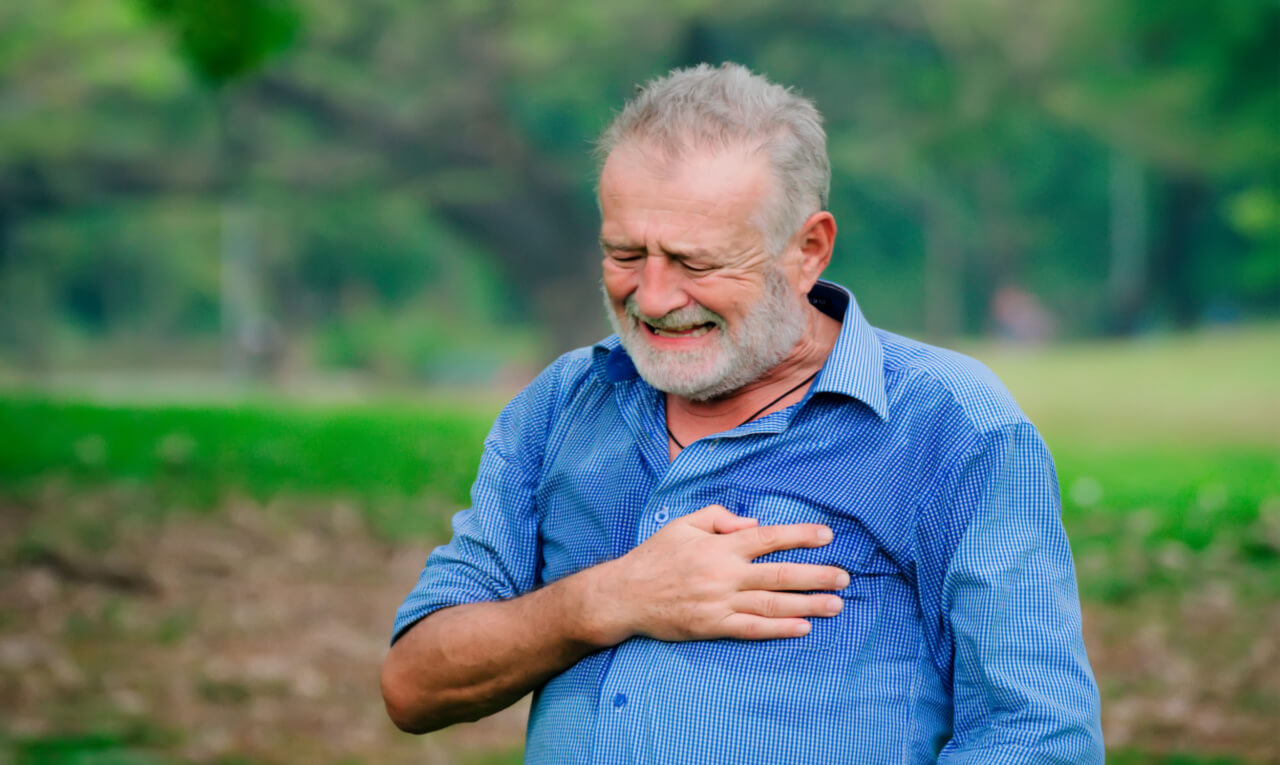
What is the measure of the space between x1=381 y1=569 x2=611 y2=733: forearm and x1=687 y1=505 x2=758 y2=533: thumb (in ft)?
0.61

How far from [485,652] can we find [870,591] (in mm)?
625

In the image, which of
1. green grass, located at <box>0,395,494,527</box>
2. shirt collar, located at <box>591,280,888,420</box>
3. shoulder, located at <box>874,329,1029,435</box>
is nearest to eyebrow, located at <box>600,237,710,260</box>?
shirt collar, located at <box>591,280,888,420</box>

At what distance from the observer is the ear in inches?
90.7

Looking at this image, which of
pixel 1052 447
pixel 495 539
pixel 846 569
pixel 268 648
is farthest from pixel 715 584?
pixel 1052 447

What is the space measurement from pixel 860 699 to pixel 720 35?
666 inches

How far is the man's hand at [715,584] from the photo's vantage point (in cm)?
211

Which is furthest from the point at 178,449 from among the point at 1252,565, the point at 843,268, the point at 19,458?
the point at 843,268

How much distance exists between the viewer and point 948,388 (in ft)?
7.23

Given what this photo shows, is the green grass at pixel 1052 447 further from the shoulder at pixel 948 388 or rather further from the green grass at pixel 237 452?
the shoulder at pixel 948 388

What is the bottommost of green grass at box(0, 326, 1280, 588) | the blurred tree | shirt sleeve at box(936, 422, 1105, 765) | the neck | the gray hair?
shirt sleeve at box(936, 422, 1105, 765)

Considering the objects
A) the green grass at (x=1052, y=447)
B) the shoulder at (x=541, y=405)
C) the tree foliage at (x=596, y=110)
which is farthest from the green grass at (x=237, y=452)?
the shoulder at (x=541, y=405)

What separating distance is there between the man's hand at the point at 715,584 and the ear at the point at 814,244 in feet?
1.43

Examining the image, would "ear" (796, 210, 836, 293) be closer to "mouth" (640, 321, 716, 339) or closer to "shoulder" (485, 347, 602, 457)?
"mouth" (640, 321, 716, 339)

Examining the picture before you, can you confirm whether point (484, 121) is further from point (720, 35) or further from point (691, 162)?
point (691, 162)
